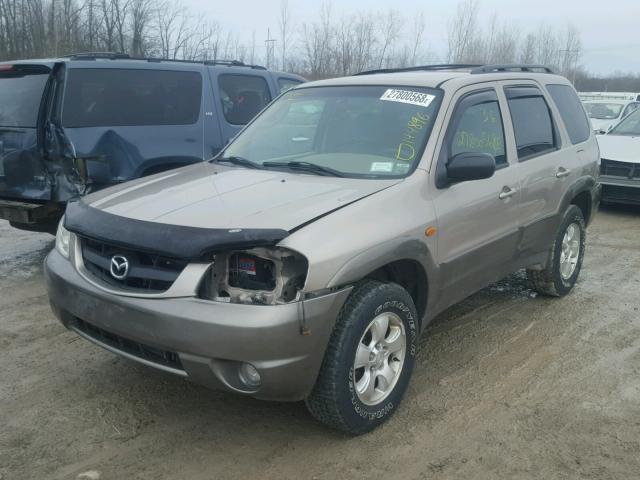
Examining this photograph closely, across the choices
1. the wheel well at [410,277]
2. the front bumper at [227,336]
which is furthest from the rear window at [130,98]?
the wheel well at [410,277]

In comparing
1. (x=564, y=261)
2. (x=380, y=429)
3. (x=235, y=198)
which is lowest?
(x=380, y=429)

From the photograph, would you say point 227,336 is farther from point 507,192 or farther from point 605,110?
point 605,110

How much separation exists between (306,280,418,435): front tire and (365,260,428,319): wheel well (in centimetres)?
16

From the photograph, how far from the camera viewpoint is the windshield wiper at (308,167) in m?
3.70

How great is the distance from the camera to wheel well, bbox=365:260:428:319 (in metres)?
3.41

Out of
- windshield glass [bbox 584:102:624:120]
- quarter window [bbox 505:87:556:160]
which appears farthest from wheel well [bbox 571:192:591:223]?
windshield glass [bbox 584:102:624:120]

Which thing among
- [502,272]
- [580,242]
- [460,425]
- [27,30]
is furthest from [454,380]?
[27,30]

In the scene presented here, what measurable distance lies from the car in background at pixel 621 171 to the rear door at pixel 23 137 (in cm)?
784

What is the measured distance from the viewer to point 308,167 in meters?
3.83

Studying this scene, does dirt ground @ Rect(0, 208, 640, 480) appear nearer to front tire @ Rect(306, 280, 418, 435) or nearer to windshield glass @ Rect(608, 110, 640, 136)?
front tire @ Rect(306, 280, 418, 435)

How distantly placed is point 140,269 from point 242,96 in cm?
478

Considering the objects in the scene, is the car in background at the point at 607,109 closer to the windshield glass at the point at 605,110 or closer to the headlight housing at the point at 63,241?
the windshield glass at the point at 605,110

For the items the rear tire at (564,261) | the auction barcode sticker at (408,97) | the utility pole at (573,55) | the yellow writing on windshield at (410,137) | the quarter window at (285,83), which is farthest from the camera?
the utility pole at (573,55)

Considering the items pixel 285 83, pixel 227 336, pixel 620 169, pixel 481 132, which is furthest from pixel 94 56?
pixel 620 169
